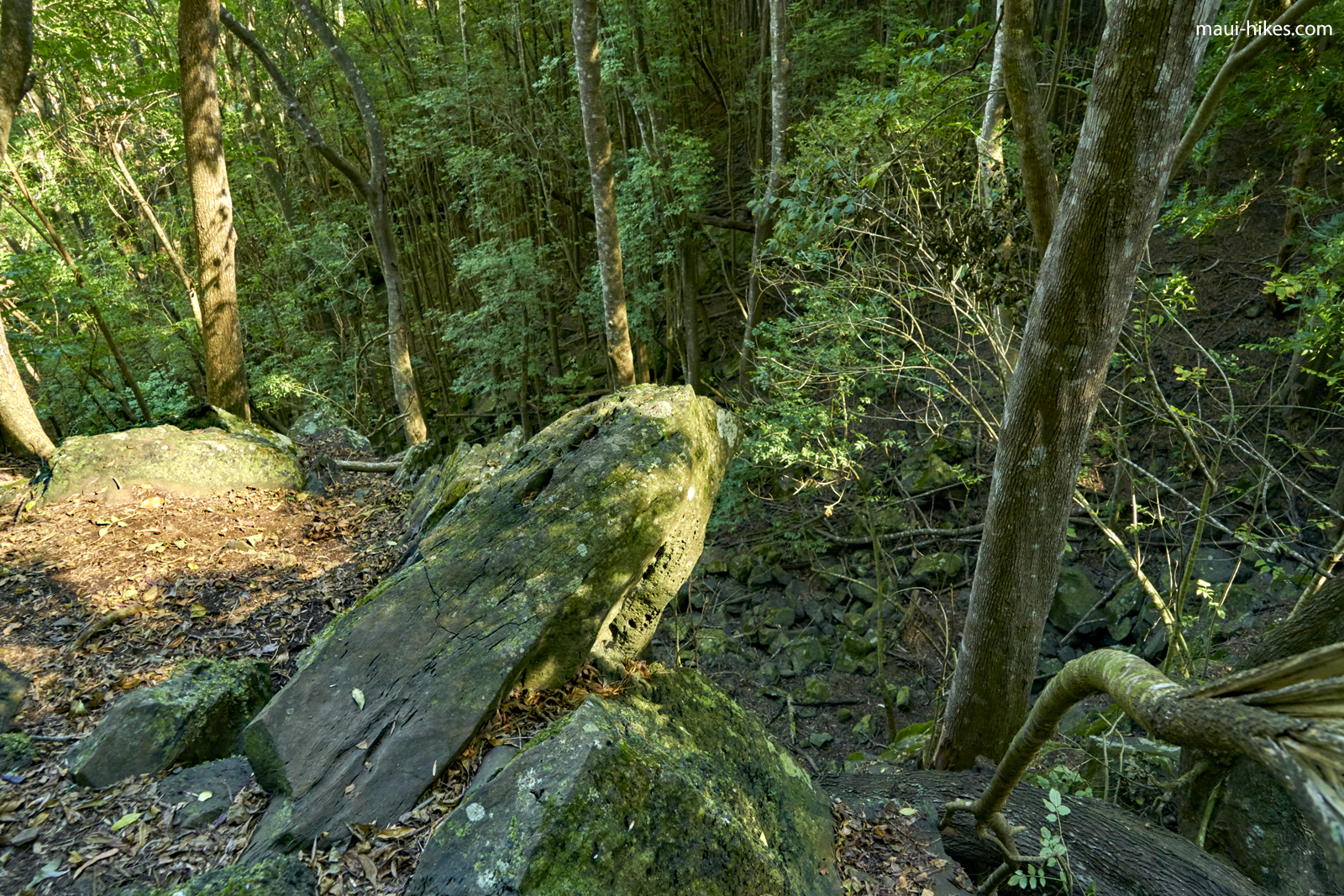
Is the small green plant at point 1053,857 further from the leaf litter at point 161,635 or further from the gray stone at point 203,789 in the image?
the gray stone at point 203,789

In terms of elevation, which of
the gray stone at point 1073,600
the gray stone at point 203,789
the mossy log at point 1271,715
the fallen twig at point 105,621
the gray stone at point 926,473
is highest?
the mossy log at point 1271,715

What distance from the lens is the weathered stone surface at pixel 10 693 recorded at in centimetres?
352

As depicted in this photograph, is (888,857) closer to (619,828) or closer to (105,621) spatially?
(619,828)

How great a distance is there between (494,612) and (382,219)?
29.1 feet

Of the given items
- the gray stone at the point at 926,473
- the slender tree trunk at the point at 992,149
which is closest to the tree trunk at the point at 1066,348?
the slender tree trunk at the point at 992,149

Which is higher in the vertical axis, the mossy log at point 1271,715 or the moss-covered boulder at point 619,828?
the mossy log at point 1271,715

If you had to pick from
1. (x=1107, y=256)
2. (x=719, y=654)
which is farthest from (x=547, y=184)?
(x=1107, y=256)

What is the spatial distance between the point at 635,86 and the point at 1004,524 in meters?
10.7

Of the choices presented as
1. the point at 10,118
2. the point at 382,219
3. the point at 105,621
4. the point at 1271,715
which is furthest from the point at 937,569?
the point at 10,118

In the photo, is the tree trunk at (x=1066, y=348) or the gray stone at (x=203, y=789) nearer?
the gray stone at (x=203, y=789)

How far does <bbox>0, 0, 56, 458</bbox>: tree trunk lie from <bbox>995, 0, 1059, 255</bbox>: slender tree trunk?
8.12 metres

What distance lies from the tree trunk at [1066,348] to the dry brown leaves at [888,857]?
928 mm

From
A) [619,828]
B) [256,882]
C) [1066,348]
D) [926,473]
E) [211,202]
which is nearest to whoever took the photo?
[256,882]

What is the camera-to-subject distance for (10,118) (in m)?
6.50
